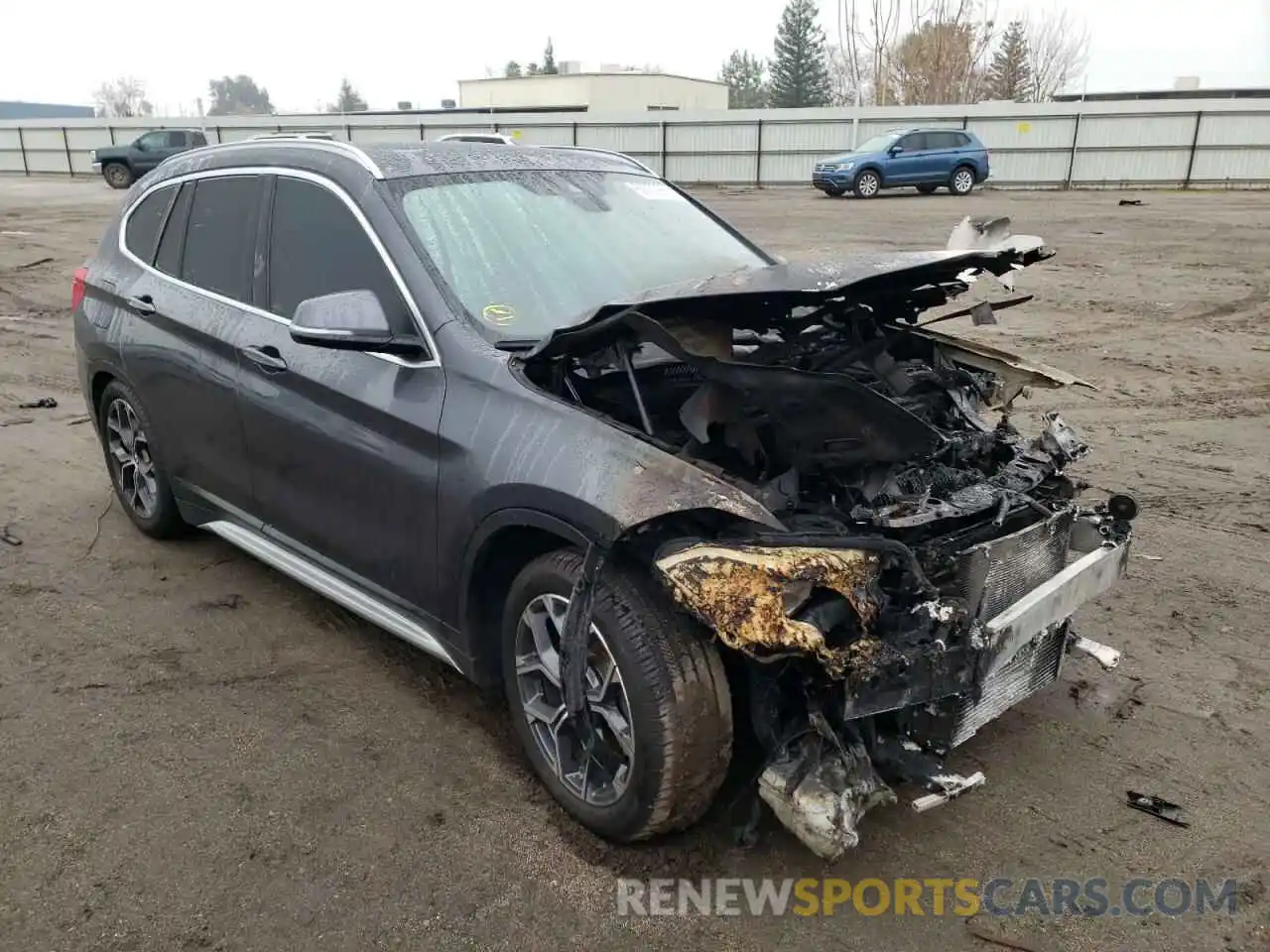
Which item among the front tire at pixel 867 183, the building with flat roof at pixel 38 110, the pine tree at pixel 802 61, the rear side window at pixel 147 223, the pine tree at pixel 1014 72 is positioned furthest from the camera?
the building with flat roof at pixel 38 110

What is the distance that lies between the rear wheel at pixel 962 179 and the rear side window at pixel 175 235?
23.4 metres

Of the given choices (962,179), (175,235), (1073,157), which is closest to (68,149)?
(962,179)

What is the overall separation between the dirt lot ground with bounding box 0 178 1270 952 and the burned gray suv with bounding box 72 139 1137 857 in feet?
0.89

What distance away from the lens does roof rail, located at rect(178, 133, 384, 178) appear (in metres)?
3.69

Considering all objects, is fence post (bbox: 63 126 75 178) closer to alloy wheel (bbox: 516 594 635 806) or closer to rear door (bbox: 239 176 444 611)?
rear door (bbox: 239 176 444 611)

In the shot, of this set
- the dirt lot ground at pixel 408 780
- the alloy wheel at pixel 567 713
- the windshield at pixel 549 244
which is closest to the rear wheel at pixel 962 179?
the dirt lot ground at pixel 408 780

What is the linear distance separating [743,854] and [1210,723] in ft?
5.96

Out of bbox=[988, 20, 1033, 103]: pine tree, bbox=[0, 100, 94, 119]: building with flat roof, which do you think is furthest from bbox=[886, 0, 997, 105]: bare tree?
bbox=[0, 100, 94, 119]: building with flat roof

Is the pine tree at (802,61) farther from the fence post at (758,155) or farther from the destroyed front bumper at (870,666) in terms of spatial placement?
the destroyed front bumper at (870,666)

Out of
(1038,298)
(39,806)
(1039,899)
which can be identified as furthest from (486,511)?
(1038,298)

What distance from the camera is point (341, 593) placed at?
12.1 feet

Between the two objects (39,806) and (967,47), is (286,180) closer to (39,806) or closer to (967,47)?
(39,806)

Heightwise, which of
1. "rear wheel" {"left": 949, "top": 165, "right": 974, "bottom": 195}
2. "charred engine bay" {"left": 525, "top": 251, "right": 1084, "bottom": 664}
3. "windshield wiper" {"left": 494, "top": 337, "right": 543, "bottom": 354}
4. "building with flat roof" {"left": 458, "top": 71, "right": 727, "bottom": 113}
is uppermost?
"building with flat roof" {"left": 458, "top": 71, "right": 727, "bottom": 113}

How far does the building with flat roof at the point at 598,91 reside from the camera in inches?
2389
